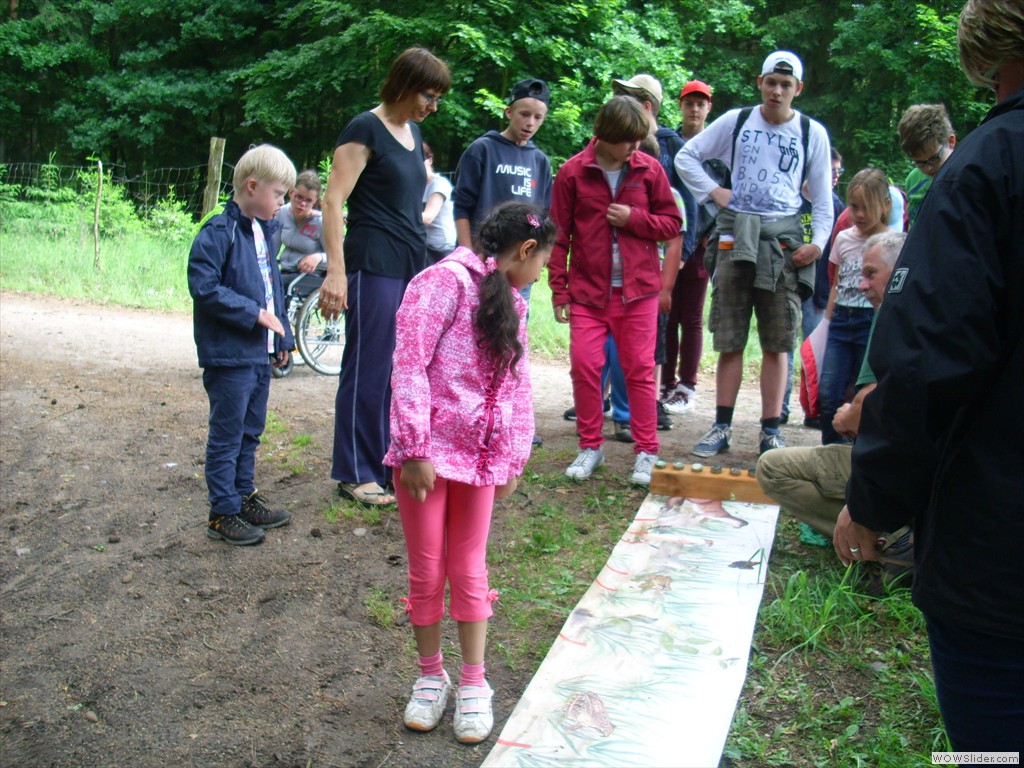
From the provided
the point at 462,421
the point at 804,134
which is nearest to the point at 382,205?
the point at 462,421

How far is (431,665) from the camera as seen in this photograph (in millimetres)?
2910

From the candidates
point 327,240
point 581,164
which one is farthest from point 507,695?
point 581,164

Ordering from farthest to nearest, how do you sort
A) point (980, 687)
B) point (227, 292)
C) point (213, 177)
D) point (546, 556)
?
1. point (213, 177)
2. point (546, 556)
3. point (227, 292)
4. point (980, 687)

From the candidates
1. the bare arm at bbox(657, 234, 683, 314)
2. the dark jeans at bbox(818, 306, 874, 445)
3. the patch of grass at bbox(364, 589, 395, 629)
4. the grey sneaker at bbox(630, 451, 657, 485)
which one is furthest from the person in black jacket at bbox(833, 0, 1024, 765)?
the bare arm at bbox(657, 234, 683, 314)

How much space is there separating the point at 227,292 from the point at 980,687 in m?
3.17

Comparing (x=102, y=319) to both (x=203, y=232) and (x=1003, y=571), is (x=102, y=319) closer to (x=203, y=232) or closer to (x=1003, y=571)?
(x=203, y=232)

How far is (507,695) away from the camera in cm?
309

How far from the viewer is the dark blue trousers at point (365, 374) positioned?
432cm

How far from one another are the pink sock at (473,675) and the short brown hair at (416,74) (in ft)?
8.35

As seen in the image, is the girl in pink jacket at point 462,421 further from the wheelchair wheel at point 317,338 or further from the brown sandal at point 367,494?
the wheelchair wheel at point 317,338

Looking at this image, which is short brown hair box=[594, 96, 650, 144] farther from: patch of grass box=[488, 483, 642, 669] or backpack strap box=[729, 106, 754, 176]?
patch of grass box=[488, 483, 642, 669]

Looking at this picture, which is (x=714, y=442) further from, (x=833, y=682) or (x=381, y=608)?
(x=381, y=608)

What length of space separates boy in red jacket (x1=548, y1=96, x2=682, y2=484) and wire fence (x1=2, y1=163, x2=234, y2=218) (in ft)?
42.7

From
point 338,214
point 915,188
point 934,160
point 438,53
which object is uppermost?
point 438,53
